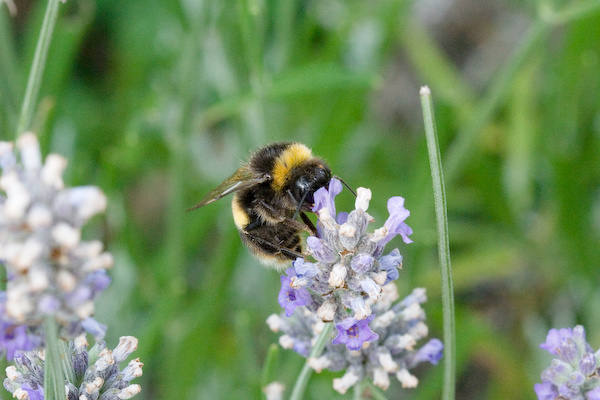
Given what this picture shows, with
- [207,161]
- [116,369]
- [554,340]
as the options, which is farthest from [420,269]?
[116,369]

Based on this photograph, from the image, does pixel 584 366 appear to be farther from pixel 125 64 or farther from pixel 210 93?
pixel 125 64

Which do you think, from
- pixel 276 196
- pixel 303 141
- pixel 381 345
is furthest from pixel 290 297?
pixel 303 141

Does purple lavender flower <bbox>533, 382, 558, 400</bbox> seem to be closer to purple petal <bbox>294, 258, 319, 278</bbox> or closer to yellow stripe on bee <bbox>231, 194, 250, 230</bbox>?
purple petal <bbox>294, 258, 319, 278</bbox>

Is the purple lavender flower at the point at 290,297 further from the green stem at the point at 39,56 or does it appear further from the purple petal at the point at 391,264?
the green stem at the point at 39,56

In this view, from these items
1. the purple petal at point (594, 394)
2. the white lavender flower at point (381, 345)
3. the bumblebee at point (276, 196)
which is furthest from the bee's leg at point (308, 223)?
the purple petal at point (594, 394)

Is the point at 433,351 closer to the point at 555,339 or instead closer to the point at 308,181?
the point at 555,339

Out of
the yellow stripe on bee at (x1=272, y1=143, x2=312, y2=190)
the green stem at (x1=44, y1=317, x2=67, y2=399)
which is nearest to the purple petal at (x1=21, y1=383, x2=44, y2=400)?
the green stem at (x1=44, y1=317, x2=67, y2=399)
